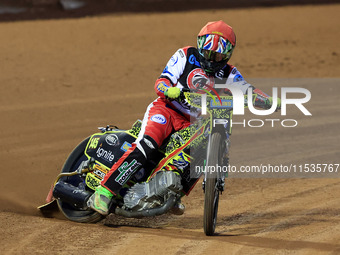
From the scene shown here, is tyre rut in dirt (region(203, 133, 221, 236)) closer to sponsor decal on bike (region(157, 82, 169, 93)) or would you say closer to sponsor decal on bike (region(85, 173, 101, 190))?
sponsor decal on bike (region(157, 82, 169, 93))

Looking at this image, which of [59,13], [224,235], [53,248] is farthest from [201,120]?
[59,13]

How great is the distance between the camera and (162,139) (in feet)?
27.7

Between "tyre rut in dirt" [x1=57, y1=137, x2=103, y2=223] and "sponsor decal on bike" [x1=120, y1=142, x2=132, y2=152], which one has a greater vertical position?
"sponsor decal on bike" [x1=120, y1=142, x2=132, y2=152]

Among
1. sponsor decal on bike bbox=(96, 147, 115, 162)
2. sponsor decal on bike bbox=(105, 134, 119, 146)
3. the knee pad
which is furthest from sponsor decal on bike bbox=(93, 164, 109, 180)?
the knee pad

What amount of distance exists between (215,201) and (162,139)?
2.69 feet

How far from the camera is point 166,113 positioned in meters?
8.50

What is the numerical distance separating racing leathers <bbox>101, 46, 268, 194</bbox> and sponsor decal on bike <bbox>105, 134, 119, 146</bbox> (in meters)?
0.56

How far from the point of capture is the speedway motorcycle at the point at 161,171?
319 inches

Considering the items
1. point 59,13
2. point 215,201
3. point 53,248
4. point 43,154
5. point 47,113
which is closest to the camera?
point 53,248

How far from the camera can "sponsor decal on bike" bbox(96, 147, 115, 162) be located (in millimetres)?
8945

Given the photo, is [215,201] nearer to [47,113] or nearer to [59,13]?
[47,113]

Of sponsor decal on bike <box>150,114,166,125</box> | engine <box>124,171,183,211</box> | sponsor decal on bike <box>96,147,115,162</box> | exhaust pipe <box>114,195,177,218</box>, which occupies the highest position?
sponsor decal on bike <box>150,114,166,125</box>

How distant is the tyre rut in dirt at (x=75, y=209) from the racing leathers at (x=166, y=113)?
53cm

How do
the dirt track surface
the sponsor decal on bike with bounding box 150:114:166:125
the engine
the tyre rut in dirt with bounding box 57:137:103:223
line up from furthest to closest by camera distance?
the tyre rut in dirt with bounding box 57:137:103:223
the sponsor decal on bike with bounding box 150:114:166:125
the engine
the dirt track surface
